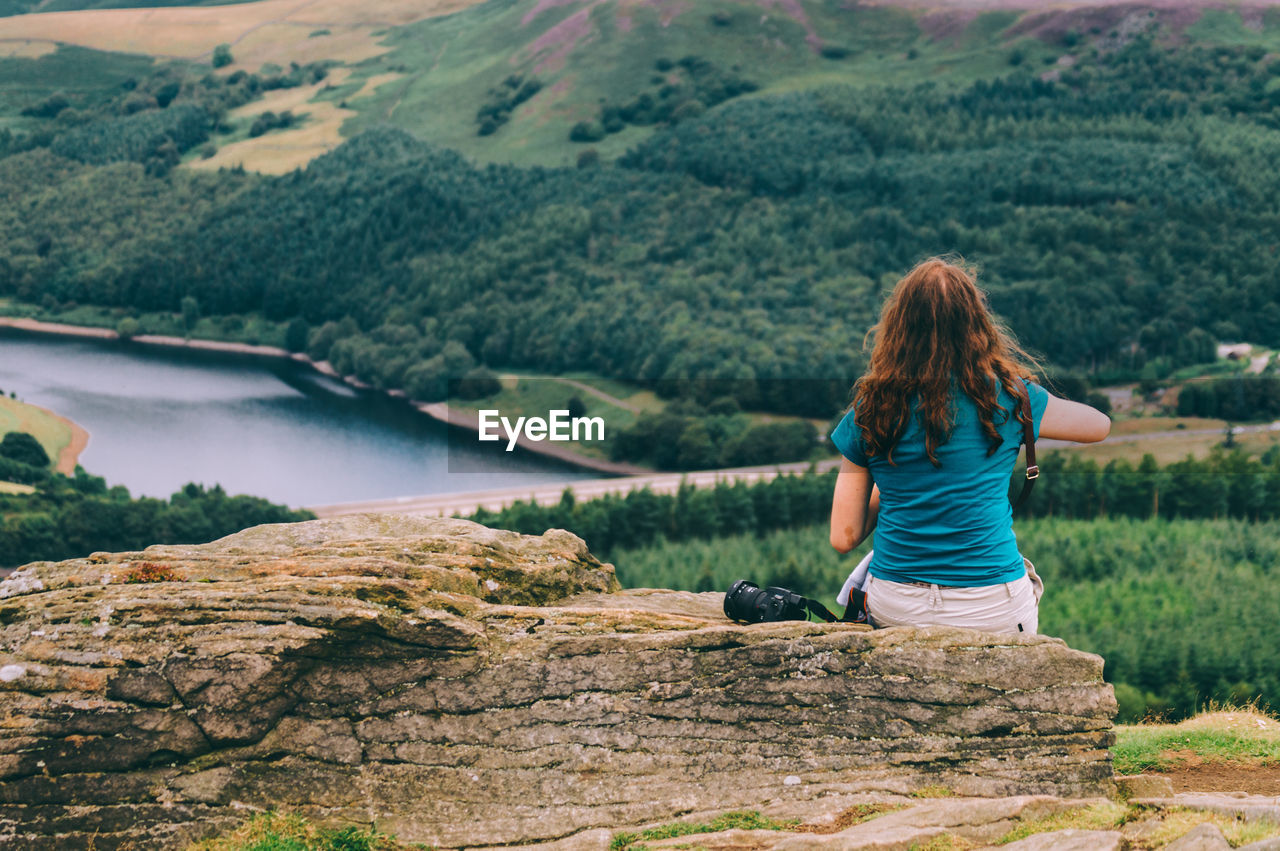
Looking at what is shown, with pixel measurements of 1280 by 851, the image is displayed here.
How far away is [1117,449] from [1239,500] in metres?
28.8

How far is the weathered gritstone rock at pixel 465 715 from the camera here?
328 inches

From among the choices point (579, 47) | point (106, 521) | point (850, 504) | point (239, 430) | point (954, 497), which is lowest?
point (106, 521)

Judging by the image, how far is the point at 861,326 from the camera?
418 feet

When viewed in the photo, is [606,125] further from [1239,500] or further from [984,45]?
[1239,500]

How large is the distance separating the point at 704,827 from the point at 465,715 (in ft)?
7.46

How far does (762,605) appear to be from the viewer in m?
9.09

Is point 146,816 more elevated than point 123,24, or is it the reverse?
point 123,24

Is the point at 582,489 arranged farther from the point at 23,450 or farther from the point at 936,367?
the point at 936,367

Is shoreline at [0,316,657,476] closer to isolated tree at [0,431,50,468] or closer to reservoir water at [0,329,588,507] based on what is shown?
reservoir water at [0,329,588,507]

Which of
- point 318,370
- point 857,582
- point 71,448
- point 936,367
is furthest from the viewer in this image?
point 318,370

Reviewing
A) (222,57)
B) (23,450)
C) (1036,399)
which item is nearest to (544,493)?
(23,450)

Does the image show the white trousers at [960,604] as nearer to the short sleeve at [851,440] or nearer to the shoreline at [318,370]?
the short sleeve at [851,440]

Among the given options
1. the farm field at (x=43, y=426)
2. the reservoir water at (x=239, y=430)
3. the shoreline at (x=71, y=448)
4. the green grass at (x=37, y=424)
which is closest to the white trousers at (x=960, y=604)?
the reservoir water at (x=239, y=430)

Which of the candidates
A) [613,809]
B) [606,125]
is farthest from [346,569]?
[606,125]
